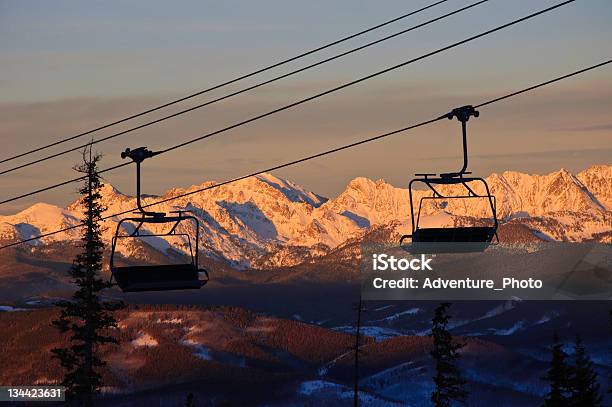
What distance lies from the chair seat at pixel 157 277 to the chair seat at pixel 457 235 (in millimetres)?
6350

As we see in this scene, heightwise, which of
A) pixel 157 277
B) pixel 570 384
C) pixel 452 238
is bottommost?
pixel 570 384

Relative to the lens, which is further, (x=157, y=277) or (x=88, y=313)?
(x=88, y=313)

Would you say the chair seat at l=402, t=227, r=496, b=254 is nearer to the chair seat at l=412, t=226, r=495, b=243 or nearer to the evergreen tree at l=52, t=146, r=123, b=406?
the chair seat at l=412, t=226, r=495, b=243

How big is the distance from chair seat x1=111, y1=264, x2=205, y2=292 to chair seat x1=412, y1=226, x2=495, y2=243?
20.8ft

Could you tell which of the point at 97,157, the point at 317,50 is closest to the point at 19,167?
the point at 317,50

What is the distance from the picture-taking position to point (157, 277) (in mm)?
45875

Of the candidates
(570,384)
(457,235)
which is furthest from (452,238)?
(570,384)

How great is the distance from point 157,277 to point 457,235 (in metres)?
A: 8.64

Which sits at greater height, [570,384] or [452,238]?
[452,238]

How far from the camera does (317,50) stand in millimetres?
43438

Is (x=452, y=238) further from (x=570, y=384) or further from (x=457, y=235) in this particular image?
(x=570, y=384)

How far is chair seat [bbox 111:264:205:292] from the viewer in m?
45.2

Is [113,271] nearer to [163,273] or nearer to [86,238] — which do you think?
[163,273]

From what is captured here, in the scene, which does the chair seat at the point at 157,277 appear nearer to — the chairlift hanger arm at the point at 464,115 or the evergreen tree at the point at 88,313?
the chairlift hanger arm at the point at 464,115
